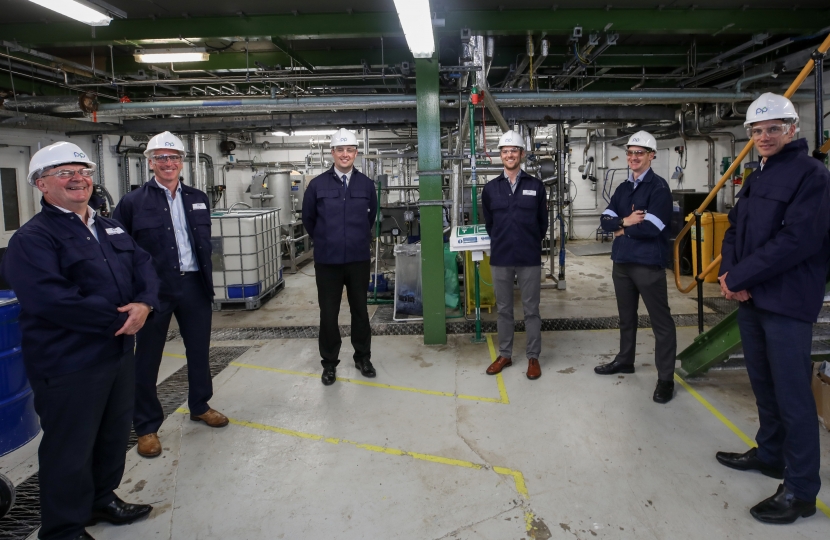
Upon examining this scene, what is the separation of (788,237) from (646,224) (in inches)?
49.6

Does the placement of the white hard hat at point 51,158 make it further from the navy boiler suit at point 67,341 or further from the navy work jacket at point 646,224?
the navy work jacket at point 646,224

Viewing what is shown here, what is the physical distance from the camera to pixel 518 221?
4027 millimetres

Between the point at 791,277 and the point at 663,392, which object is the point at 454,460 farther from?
the point at 791,277

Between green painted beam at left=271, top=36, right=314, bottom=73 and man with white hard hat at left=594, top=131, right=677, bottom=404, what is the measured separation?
403cm

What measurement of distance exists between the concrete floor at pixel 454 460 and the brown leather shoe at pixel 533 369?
7 centimetres

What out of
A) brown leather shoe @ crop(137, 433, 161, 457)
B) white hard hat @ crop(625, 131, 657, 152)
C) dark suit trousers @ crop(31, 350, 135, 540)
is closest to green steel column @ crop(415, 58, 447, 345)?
white hard hat @ crop(625, 131, 657, 152)

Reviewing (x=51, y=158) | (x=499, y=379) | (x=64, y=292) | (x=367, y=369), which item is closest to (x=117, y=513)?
(x=64, y=292)

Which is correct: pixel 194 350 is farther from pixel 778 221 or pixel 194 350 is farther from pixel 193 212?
pixel 778 221

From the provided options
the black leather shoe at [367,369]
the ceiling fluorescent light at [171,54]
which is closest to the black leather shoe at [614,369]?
the black leather shoe at [367,369]

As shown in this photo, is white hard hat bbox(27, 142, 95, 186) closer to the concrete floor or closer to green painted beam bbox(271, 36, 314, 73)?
the concrete floor

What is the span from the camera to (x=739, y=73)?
7777 millimetres

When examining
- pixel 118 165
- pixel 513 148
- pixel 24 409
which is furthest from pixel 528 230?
pixel 118 165

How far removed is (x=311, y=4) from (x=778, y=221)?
449 cm

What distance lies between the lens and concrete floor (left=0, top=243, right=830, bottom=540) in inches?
92.5
